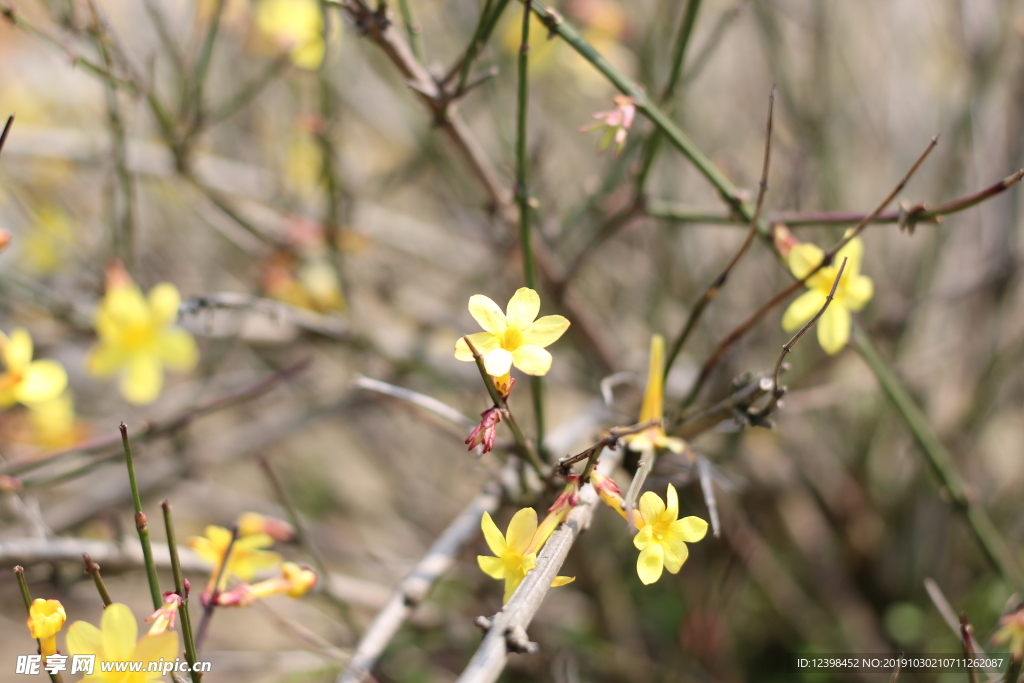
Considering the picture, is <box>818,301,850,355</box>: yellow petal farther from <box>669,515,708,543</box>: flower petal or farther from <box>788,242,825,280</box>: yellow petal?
<box>669,515,708,543</box>: flower petal

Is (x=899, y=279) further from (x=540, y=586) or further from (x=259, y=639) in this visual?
(x=259, y=639)

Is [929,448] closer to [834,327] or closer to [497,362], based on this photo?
[834,327]

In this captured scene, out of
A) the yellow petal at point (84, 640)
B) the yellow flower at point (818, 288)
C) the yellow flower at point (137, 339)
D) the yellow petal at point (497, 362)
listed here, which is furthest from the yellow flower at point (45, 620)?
the yellow flower at point (818, 288)

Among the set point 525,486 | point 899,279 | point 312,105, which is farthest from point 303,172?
point 899,279

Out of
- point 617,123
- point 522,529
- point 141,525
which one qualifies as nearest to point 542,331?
point 522,529

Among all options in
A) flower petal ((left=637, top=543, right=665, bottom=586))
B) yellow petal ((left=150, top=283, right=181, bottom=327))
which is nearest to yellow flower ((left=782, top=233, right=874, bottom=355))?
flower petal ((left=637, top=543, right=665, bottom=586))

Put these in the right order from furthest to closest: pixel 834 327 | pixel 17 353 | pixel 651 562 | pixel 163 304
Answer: pixel 163 304 → pixel 17 353 → pixel 834 327 → pixel 651 562
